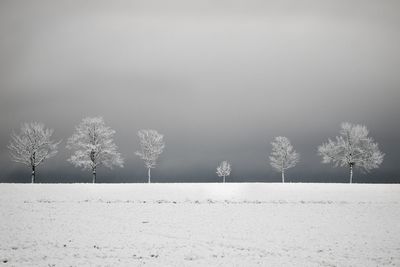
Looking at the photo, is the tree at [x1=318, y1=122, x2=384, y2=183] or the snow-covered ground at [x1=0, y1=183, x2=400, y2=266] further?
the tree at [x1=318, y1=122, x2=384, y2=183]

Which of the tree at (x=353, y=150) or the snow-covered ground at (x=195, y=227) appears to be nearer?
the snow-covered ground at (x=195, y=227)

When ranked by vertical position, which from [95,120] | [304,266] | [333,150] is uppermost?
[95,120]

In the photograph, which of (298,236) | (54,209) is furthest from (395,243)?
(54,209)

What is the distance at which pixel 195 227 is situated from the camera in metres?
29.3

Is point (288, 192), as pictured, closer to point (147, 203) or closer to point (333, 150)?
point (147, 203)

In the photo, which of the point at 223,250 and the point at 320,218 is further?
the point at 320,218

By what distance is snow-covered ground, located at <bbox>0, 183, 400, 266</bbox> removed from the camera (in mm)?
20375

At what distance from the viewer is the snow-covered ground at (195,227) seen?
20375 millimetres

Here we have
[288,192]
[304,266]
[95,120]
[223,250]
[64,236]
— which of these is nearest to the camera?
[304,266]

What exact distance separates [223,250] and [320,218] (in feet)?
49.9

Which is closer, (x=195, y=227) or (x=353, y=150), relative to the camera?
(x=195, y=227)

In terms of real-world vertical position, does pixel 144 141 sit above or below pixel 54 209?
above

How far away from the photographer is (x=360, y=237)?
26688mm

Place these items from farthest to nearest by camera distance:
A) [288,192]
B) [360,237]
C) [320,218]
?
[288,192]
[320,218]
[360,237]
